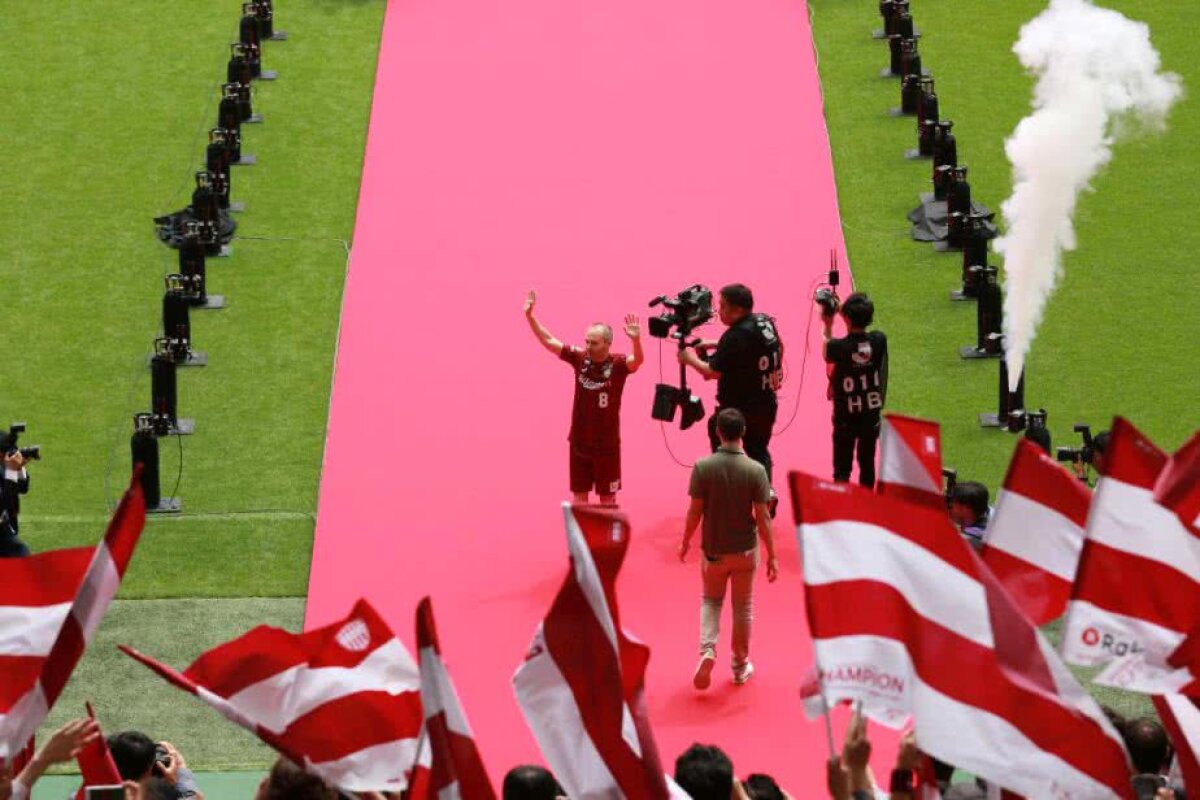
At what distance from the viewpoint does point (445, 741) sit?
331 inches

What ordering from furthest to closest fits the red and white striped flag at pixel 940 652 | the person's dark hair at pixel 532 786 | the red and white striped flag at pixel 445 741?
the person's dark hair at pixel 532 786
the red and white striped flag at pixel 445 741
the red and white striped flag at pixel 940 652

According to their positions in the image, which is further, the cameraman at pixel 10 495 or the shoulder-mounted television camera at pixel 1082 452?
the shoulder-mounted television camera at pixel 1082 452

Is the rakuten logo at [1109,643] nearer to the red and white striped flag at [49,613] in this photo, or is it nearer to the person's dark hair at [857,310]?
the red and white striped flag at [49,613]

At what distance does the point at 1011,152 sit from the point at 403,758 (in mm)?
11342

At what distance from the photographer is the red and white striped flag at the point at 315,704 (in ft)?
30.3

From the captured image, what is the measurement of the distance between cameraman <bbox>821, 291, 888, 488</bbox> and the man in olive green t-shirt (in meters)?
2.04

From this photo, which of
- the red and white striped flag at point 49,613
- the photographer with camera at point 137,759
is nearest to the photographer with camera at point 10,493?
the photographer with camera at point 137,759

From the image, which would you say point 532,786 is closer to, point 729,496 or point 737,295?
point 729,496

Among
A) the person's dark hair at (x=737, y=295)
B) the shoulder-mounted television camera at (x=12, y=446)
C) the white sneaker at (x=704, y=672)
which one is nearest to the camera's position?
the white sneaker at (x=704, y=672)

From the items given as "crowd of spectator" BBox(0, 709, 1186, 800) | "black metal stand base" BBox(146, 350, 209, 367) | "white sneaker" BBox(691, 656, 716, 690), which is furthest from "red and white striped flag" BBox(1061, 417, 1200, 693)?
"black metal stand base" BBox(146, 350, 209, 367)

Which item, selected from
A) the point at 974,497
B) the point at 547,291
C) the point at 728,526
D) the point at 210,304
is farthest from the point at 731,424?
the point at 210,304

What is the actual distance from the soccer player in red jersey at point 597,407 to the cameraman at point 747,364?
1.91 ft

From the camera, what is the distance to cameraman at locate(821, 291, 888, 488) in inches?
611

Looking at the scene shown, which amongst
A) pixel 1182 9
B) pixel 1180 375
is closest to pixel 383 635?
pixel 1180 375
